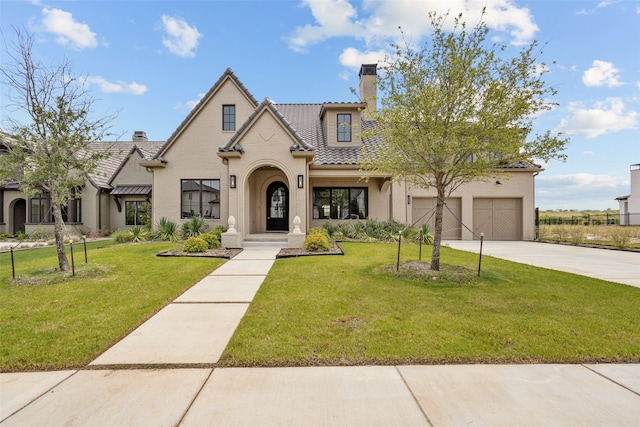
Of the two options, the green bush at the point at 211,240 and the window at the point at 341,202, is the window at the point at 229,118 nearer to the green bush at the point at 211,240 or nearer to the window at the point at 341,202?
the window at the point at 341,202

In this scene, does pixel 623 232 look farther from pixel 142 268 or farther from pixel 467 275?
pixel 142 268

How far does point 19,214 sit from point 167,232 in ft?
48.5

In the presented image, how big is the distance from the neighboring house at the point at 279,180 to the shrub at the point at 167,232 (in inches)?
39.0

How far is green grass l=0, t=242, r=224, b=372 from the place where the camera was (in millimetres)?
3551

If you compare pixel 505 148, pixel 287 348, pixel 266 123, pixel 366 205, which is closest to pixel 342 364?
pixel 287 348

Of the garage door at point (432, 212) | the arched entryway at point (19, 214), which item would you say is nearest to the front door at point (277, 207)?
the garage door at point (432, 212)

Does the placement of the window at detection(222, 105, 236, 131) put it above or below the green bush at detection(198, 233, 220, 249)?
above

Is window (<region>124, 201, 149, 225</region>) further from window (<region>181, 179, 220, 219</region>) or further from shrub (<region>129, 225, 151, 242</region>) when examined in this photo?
window (<region>181, 179, 220, 219</region>)

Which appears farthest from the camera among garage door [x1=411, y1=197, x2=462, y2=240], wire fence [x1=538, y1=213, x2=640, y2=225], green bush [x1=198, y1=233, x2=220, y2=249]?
wire fence [x1=538, y1=213, x2=640, y2=225]

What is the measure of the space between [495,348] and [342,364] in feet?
6.23

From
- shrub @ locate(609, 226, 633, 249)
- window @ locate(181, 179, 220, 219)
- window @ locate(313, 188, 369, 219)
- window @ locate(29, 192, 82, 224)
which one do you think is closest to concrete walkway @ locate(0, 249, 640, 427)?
window @ locate(181, 179, 220, 219)

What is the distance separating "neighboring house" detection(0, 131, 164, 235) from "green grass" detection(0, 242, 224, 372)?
36.6ft

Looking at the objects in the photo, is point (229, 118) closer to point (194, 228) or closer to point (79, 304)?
point (194, 228)

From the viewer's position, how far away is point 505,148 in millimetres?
6562
